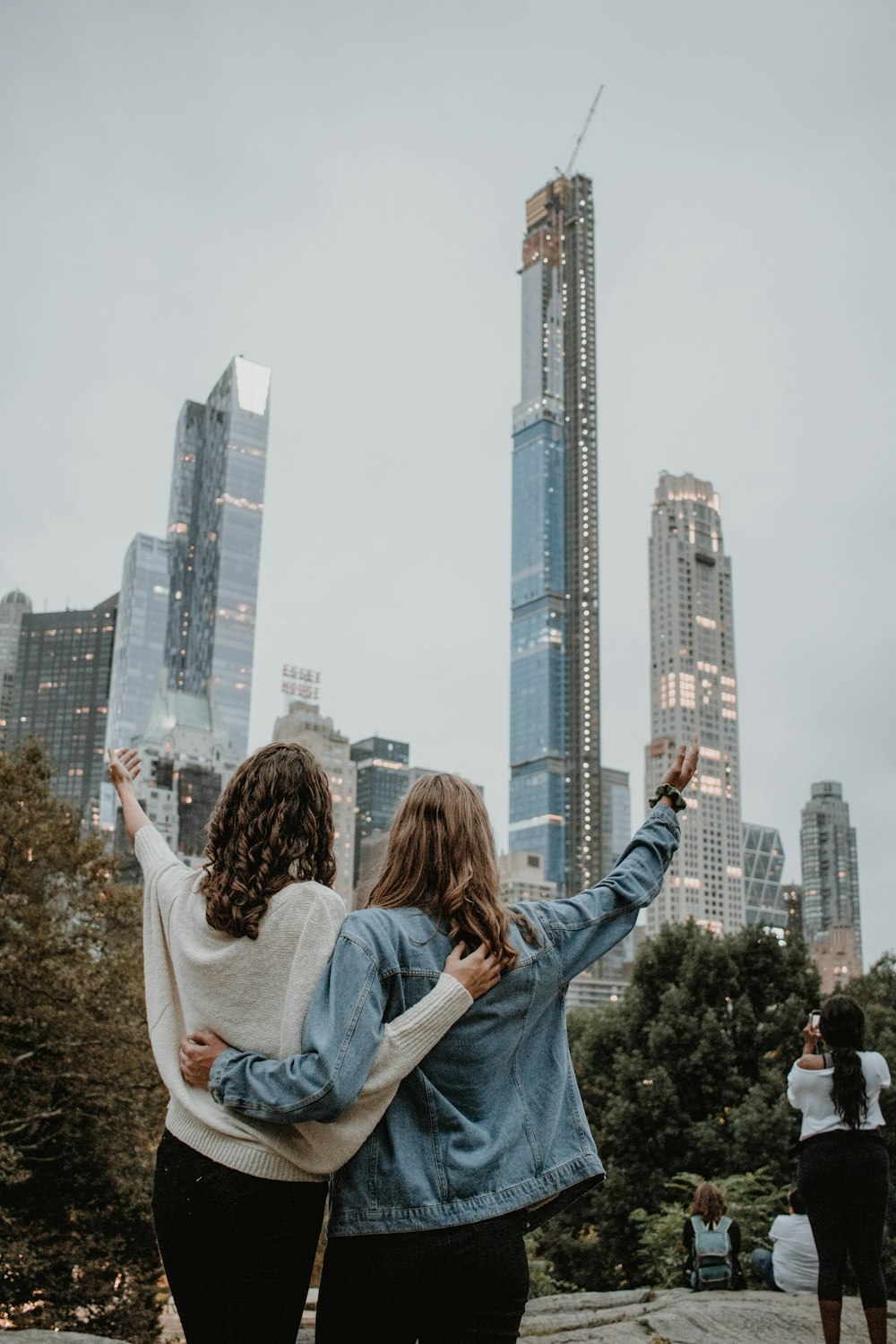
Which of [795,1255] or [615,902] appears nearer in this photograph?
[615,902]

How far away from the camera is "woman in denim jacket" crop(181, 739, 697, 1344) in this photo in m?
2.25

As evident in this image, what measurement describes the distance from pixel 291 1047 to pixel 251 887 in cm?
37

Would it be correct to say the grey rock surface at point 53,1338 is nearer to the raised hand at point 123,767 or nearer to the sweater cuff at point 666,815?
the raised hand at point 123,767

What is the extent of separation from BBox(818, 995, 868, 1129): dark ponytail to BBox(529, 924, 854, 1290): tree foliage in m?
10.2

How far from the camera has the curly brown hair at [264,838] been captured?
2.44m

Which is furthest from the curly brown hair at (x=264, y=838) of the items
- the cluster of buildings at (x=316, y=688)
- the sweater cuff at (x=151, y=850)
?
the cluster of buildings at (x=316, y=688)

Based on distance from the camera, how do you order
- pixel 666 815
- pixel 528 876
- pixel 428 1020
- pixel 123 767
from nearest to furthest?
pixel 428 1020 < pixel 666 815 < pixel 123 767 < pixel 528 876

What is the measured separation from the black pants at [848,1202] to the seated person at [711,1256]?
2.72m

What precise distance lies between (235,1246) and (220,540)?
162 meters

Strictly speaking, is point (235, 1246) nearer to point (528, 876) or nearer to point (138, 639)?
point (138, 639)

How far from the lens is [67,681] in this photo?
7298 inches

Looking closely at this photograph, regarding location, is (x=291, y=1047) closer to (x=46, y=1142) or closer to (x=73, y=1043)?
(x=73, y=1043)

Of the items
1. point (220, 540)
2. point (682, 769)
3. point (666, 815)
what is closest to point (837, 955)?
point (220, 540)

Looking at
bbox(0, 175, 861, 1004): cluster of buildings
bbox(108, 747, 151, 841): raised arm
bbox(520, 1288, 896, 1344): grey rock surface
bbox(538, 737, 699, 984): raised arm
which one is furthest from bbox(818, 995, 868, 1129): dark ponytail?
bbox(0, 175, 861, 1004): cluster of buildings
